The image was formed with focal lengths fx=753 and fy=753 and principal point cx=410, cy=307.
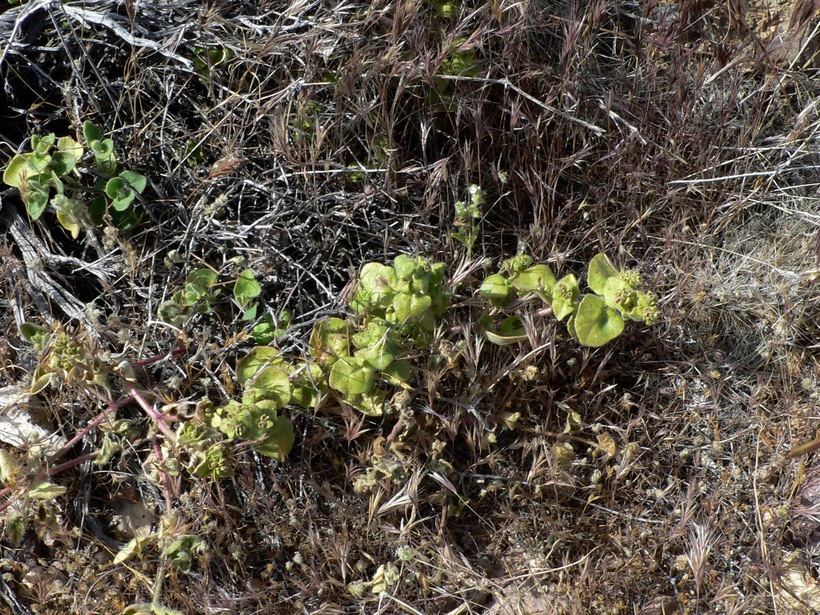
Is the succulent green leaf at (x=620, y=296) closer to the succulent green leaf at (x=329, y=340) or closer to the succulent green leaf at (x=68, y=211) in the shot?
the succulent green leaf at (x=329, y=340)

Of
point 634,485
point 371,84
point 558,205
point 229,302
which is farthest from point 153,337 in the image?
point 634,485

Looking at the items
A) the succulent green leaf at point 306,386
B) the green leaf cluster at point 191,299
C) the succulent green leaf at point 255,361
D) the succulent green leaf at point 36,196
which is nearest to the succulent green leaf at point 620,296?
the succulent green leaf at point 306,386

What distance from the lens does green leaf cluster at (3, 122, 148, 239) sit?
2225 millimetres

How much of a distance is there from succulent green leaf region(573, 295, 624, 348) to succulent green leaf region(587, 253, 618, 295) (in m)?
0.06

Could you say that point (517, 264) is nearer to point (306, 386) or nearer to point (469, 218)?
point (469, 218)

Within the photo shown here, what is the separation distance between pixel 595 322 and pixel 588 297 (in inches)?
3.0

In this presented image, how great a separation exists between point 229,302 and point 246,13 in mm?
989

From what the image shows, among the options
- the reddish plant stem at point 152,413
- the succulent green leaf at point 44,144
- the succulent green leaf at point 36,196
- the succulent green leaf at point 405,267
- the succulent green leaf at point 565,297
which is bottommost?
the reddish plant stem at point 152,413

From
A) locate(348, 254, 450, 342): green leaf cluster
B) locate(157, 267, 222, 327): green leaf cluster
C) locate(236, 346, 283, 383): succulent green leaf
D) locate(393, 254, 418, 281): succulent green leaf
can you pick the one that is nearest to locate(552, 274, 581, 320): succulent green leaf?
locate(348, 254, 450, 342): green leaf cluster

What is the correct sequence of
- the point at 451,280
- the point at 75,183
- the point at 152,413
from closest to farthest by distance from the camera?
the point at 152,413 → the point at 75,183 → the point at 451,280

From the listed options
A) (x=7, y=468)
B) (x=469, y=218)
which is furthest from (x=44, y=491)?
(x=469, y=218)

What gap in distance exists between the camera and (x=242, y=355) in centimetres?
243

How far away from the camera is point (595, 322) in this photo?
2145 mm

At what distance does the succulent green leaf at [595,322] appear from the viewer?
6.98ft
